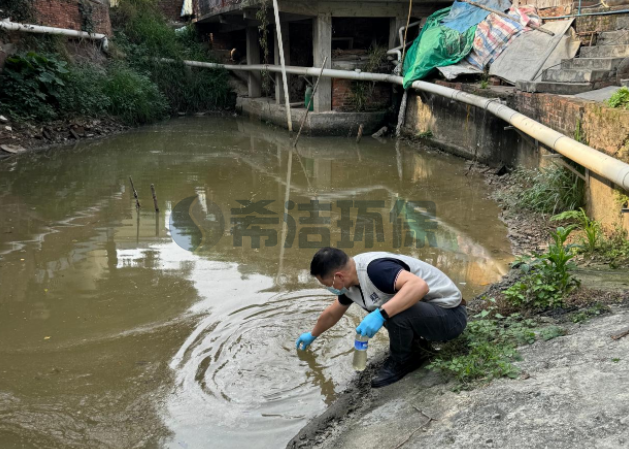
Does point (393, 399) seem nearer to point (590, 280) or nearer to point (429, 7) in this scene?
point (590, 280)

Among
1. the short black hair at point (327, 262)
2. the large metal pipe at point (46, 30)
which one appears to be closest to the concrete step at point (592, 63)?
the short black hair at point (327, 262)

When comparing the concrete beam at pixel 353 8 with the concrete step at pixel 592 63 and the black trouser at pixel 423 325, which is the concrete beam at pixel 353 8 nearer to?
the concrete step at pixel 592 63

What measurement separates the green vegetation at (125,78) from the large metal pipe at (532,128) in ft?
13.6

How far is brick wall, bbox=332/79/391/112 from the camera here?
43.8ft

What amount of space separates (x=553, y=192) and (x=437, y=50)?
19.7ft

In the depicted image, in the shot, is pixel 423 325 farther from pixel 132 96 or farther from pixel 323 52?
pixel 132 96

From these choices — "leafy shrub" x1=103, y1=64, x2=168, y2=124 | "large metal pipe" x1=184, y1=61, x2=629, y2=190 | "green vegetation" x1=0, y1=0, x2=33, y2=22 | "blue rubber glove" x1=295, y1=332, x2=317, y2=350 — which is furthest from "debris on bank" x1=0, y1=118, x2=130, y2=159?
"blue rubber glove" x1=295, y1=332, x2=317, y2=350

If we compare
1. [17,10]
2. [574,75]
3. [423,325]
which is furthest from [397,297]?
[17,10]

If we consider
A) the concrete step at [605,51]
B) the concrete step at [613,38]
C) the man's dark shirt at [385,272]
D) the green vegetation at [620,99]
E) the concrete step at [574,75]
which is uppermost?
the concrete step at [613,38]

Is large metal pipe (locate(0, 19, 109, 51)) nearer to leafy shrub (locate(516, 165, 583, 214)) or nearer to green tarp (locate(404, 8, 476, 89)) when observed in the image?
green tarp (locate(404, 8, 476, 89))

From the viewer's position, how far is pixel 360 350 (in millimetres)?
3215

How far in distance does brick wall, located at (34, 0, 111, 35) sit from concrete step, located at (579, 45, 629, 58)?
11919mm

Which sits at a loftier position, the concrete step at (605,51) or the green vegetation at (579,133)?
the concrete step at (605,51)

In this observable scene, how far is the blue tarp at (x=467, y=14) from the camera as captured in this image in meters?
11.6
